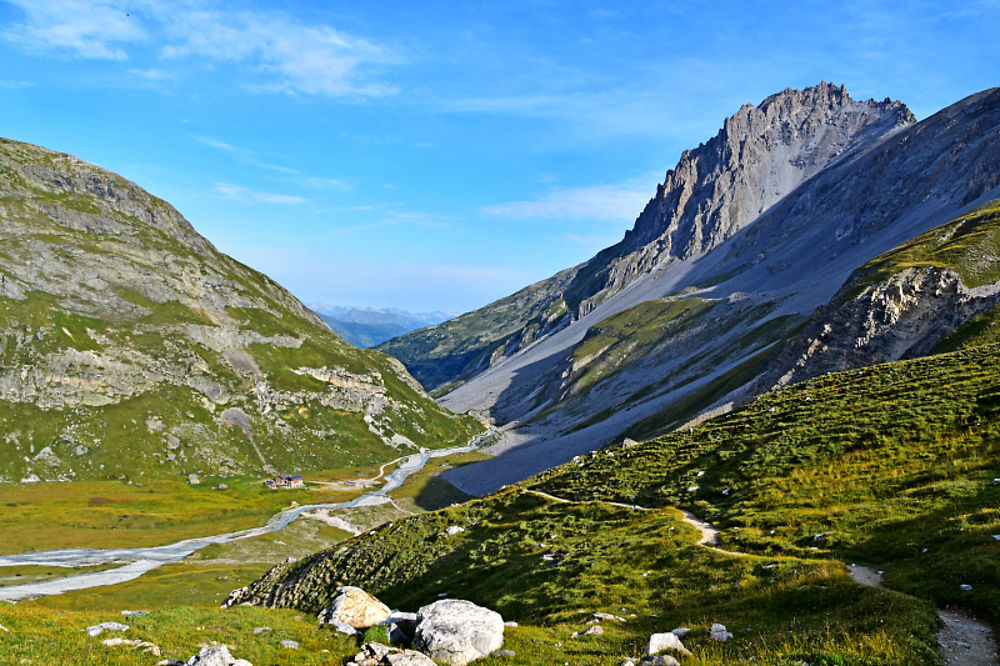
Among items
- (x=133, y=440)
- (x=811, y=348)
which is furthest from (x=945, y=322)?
(x=133, y=440)

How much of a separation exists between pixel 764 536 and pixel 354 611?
22.9 m

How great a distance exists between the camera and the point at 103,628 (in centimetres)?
2173

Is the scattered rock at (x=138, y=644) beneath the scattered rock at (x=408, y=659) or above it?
above

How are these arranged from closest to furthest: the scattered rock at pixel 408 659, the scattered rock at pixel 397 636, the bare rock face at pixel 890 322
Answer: the scattered rock at pixel 408 659, the scattered rock at pixel 397 636, the bare rock face at pixel 890 322

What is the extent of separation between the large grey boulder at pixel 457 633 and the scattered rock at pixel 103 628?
1244 centimetres

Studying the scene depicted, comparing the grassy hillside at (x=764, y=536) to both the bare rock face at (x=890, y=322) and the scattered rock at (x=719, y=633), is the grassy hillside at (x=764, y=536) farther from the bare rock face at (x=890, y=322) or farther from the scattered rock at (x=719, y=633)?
the bare rock face at (x=890, y=322)

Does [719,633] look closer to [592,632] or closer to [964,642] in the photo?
[592,632]

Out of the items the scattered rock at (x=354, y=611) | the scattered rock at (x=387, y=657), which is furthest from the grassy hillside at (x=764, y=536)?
the scattered rock at (x=354, y=611)

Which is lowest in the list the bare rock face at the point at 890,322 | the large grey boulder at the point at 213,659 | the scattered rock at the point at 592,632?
the scattered rock at the point at 592,632

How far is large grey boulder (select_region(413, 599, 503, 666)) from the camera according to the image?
18656 mm

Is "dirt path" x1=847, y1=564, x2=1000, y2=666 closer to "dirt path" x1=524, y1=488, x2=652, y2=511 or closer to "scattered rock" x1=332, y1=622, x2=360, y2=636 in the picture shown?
"scattered rock" x1=332, y1=622, x2=360, y2=636

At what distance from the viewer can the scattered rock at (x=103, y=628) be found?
68.9ft

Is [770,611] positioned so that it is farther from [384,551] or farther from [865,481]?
[384,551]

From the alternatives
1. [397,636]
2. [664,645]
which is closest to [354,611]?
[397,636]
